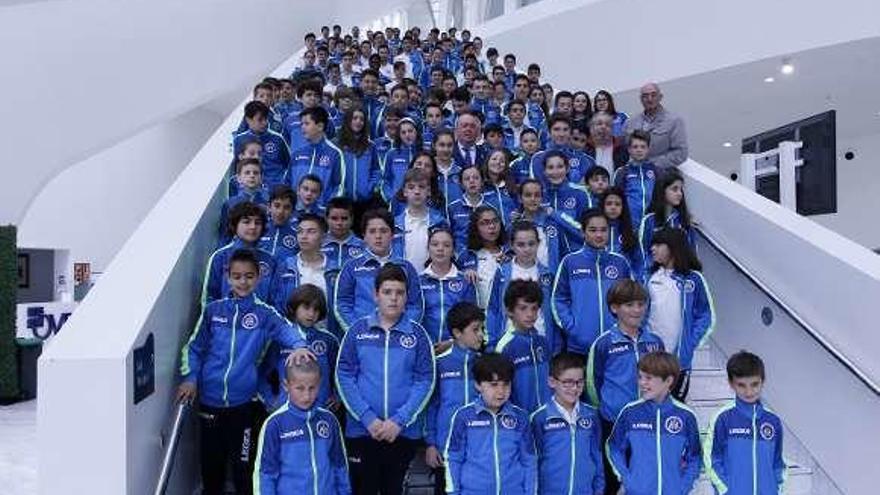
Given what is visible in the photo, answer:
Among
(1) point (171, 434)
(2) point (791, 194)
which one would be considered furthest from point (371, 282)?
(2) point (791, 194)

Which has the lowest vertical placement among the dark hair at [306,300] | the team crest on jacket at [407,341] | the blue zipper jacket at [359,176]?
the team crest on jacket at [407,341]

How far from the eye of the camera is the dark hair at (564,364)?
3650mm

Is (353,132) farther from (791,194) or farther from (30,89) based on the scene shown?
(30,89)

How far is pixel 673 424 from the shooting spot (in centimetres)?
363

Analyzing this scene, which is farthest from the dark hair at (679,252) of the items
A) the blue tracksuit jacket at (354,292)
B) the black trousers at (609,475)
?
the blue tracksuit jacket at (354,292)

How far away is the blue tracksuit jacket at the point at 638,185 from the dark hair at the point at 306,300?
2869mm

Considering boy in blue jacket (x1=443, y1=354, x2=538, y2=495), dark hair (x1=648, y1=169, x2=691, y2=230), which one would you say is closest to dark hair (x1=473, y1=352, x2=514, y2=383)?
boy in blue jacket (x1=443, y1=354, x2=538, y2=495)

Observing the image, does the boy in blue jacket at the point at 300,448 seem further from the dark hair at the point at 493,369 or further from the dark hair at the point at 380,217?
the dark hair at the point at 380,217

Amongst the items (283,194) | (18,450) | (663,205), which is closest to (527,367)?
(283,194)

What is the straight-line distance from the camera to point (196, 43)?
15688 millimetres

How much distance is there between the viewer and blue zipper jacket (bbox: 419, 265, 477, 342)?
4367 millimetres

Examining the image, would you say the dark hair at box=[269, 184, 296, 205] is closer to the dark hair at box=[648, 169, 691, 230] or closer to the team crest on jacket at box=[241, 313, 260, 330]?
the team crest on jacket at box=[241, 313, 260, 330]

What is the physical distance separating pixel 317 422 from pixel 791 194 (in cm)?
409

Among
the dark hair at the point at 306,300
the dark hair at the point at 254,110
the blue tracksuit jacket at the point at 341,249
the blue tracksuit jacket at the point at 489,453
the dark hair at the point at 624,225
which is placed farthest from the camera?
the dark hair at the point at 254,110
